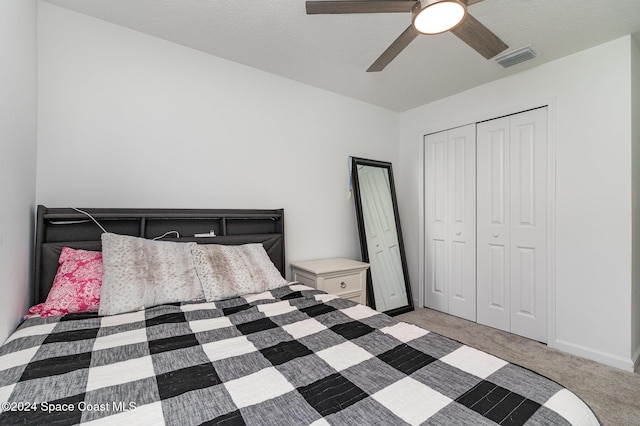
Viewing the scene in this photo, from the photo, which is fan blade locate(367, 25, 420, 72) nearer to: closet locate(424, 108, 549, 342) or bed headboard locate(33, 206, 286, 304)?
bed headboard locate(33, 206, 286, 304)

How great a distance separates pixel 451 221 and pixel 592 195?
4.00 feet

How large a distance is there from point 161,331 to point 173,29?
6.74 feet

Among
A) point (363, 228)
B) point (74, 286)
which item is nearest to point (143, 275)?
point (74, 286)

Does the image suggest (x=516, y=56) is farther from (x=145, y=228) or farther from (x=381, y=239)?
(x=145, y=228)

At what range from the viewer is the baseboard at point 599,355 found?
210cm

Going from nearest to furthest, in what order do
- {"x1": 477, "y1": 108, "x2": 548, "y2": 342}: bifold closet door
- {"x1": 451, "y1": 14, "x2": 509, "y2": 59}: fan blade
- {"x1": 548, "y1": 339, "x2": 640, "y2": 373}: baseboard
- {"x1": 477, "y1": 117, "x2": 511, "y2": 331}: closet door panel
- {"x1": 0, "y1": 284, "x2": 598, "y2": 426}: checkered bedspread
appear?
{"x1": 0, "y1": 284, "x2": 598, "y2": 426}: checkered bedspread
{"x1": 451, "y1": 14, "x2": 509, "y2": 59}: fan blade
{"x1": 548, "y1": 339, "x2": 640, "y2": 373}: baseboard
{"x1": 477, "y1": 108, "x2": 548, "y2": 342}: bifold closet door
{"x1": 477, "y1": 117, "x2": 511, "y2": 331}: closet door panel

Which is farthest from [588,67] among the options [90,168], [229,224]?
[90,168]

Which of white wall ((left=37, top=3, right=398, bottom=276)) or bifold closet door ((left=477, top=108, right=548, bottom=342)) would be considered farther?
bifold closet door ((left=477, top=108, right=548, bottom=342))

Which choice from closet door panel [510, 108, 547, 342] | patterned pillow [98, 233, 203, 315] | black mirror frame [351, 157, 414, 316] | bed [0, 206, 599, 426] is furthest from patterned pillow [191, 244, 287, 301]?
closet door panel [510, 108, 547, 342]

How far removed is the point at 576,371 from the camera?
2.11 metres

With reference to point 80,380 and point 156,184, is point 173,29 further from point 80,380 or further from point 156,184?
point 80,380

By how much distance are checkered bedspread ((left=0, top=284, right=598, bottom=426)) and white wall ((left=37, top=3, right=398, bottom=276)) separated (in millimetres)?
1037

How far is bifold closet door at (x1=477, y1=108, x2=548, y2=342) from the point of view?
259 cm

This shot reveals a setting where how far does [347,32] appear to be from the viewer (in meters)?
2.09
